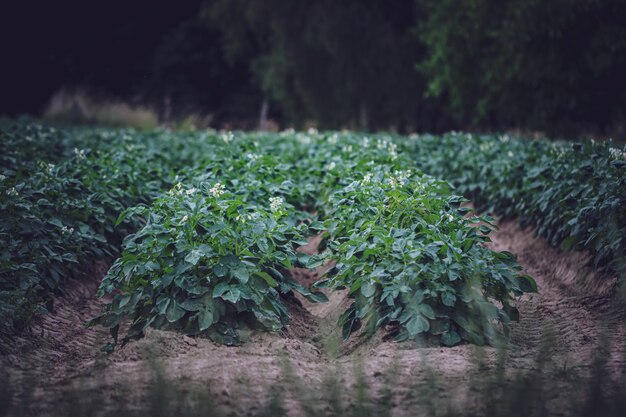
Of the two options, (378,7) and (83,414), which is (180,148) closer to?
(83,414)

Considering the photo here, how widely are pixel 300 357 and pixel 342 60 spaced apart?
1890cm

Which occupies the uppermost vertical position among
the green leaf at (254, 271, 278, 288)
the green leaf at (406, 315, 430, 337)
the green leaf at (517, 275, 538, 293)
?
the green leaf at (517, 275, 538, 293)

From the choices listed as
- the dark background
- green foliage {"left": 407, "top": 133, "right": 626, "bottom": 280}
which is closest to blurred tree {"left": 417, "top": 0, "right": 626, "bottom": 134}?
the dark background

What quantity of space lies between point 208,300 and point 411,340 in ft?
4.70

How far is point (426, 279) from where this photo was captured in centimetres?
501

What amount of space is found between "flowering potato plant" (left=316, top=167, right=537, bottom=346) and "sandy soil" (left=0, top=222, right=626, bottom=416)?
0.58 feet

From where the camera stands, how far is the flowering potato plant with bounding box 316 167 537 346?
488cm

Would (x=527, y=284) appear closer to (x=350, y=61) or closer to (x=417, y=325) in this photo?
(x=417, y=325)

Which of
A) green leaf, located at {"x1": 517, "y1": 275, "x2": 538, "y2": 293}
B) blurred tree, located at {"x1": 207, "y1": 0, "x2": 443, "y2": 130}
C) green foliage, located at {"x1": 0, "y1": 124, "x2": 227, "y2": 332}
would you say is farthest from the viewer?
blurred tree, located at {"x1": 207, "y1": 0, "x2": 443, "y2": 130}

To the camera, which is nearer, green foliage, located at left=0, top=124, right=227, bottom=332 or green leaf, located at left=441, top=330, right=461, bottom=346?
green leaf, located at left=441, top=330, right=461, bottom=346

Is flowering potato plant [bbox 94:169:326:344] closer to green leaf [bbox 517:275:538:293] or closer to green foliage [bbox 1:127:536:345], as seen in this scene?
green foliage [bbox 1:127:536:345]

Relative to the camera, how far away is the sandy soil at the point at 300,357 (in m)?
4.11

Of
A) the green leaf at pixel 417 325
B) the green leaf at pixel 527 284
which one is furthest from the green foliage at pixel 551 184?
the green leaf at pixel 417 325

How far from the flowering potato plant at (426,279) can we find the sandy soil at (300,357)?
178 mm
